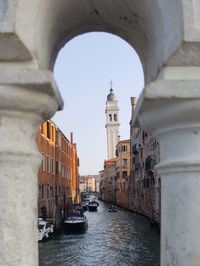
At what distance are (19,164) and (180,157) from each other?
703 mm

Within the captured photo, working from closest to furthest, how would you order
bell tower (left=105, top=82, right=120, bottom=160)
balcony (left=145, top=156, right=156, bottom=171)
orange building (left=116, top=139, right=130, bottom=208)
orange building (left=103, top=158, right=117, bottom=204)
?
balcony (left=145, top=156, right=156, bottom=171)
orange building (left=116, top=139, right=130, bottom=208)
orange building (left=103, top=158, right=117, bottom=204)
bell tower (left=105, top=82, right=120, bottom=160)

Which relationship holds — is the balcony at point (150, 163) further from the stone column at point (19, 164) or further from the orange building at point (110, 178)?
the orange building at point (110, 178)

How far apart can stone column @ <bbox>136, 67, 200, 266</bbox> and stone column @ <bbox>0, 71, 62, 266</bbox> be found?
18.9 inches

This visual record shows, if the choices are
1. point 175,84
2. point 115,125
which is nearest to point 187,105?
point 175,84

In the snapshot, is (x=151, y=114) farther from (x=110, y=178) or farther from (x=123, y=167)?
(x=110, y=178)

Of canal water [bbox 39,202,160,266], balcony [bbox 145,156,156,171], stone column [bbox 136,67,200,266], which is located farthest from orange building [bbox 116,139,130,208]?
stone column [bbox 136,67,200,266]

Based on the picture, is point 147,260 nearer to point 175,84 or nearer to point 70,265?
point 70,265

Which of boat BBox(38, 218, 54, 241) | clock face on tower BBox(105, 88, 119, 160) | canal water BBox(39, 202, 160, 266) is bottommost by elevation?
canal water BBox(39, 202, 160, 266)

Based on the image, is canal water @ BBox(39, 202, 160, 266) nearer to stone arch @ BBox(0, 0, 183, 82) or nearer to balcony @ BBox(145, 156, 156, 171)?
balcony @ BBox(145, 156, 156, 171)

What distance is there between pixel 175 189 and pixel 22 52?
89 cm

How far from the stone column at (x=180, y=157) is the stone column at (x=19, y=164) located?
18.9 inches

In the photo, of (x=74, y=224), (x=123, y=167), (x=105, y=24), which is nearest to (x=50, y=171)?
(x=74, y=224)

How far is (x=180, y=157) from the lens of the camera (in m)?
2.00

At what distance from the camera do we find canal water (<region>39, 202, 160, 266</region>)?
21.0m
